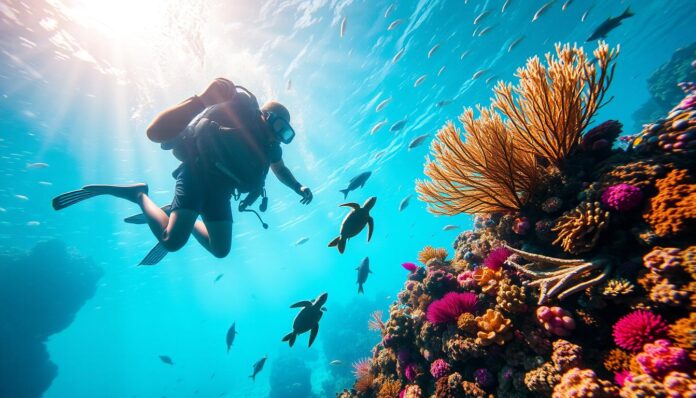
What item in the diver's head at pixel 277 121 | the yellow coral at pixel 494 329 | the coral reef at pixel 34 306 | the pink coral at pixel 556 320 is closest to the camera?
the pink coral at pixel 556 320

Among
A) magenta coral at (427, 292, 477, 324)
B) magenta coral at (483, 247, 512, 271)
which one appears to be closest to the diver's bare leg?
magenta coral at (427, 292, 477, 324)

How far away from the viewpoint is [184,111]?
11.5ft

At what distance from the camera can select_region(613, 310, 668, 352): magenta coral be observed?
1.90m

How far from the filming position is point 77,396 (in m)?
80.6

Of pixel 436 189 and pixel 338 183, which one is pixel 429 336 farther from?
pixel 338 183

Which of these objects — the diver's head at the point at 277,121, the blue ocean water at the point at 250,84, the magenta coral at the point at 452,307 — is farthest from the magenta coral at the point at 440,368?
the blue ocean water at the point at 250,84

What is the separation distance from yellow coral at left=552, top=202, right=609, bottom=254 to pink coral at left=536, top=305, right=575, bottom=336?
66cm

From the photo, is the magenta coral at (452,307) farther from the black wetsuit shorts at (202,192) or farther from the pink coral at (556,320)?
the black wetsuit shorts at (202,192)

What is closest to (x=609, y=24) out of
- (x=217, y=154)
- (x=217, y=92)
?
(x=217, y=92)

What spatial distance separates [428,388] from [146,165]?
21.2 metres

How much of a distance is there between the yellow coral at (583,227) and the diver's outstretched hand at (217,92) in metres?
4.73

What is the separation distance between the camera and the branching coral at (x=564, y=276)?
7.45 ft

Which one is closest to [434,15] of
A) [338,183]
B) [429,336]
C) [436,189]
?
[436,189]

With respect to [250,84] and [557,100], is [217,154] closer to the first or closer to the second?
[557,100]
